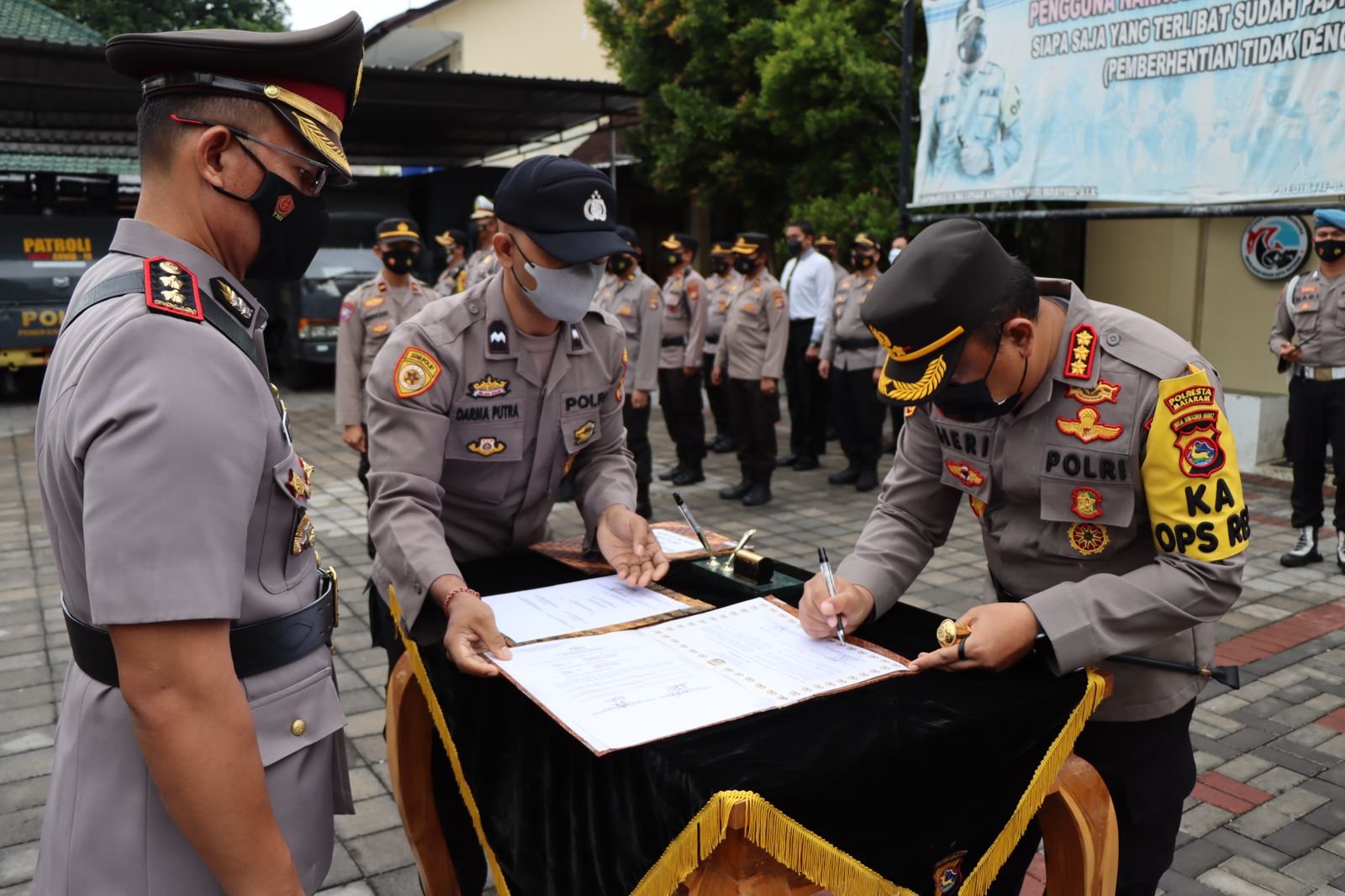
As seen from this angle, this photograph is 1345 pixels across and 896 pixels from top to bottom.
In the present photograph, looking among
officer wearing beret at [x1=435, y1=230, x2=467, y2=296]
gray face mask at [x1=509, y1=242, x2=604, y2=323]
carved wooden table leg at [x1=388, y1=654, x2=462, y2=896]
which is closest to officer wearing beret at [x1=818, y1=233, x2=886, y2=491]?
officer wearing beret at [x1=435, y1=230, x2=467, y2=296]

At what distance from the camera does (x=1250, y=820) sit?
10.3ft

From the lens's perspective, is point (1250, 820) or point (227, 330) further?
point (1250, 820)

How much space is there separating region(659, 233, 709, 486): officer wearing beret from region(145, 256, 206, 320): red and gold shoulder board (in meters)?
7.08

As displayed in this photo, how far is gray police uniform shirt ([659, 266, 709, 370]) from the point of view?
336 inches

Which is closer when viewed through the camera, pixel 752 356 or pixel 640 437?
pixel 640 437

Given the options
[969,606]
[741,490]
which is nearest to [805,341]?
[741,490]

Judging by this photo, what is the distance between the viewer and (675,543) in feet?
8.89

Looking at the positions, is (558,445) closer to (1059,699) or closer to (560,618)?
(560,618)

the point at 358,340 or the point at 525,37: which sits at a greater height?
the point at 525,37

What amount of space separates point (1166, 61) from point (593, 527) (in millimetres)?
5426

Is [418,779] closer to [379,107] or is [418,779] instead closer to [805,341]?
[805,341]

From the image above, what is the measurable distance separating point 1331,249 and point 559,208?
530 cm

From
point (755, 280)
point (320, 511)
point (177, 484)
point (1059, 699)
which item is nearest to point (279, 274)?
point (177, 484)

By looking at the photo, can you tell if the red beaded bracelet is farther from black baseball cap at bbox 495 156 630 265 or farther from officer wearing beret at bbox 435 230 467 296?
officer wearing beret at bbox 435 230 467 296
